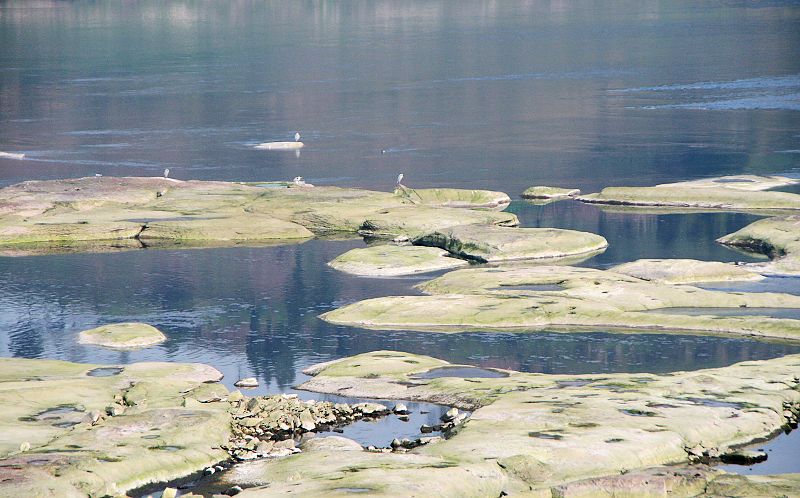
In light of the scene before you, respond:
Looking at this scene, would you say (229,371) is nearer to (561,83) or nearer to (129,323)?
(129,323)

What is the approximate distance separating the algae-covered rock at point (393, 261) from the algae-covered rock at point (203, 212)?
158 inches

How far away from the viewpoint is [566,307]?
4384 centimetres

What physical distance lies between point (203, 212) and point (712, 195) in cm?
2532

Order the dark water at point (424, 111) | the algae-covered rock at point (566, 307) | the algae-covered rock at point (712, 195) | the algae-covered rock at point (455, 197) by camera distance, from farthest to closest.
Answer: the dark water at point (424, 111), the algae-covered rock at point (455, 197), the algae-covered rock at point (712, 195), the algae-covered rock at point (566, 307)

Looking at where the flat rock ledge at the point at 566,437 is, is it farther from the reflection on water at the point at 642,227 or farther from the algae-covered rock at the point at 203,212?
the algae-covered rock at the point at 203,212

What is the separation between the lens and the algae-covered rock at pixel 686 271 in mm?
48562

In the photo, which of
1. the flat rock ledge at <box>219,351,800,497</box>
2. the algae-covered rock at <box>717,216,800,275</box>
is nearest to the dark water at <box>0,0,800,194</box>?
the algae-covered rock at <box>717,216,800,275</box>

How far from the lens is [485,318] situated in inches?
1710

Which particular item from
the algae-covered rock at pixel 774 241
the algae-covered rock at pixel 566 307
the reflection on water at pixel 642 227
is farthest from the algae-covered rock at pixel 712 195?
the algae-covered rock at pixel 566 307

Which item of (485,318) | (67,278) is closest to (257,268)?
(67,278)

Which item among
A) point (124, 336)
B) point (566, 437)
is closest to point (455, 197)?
point (124, 336)

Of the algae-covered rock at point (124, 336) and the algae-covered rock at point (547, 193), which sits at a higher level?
the algae-covered rock at point (547, 193)

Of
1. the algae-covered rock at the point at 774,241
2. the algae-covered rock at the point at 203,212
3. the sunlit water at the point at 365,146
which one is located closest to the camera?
the sunlit water at the point at 365,146

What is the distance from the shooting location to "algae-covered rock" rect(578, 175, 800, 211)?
63250 millimetres
